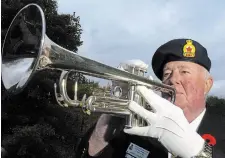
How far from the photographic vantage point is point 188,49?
10.7 ft

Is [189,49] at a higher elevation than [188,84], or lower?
higher

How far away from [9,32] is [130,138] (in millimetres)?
1118

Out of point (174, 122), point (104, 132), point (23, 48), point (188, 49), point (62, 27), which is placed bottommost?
point (104, 132)

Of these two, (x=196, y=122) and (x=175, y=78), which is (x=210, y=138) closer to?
(x=196, y=122)

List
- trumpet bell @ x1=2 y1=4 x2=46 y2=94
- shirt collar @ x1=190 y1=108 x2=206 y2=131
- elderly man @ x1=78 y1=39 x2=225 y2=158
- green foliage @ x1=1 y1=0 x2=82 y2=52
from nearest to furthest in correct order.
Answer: trumpet bell @ x1=2 y1=4 x2=46 y2=94 → elderly man @ x1=78 y1=39 x2=225 y2=158 → shirt collar @ x1=190 y1=108 x2=206 y2=131 → green foliage @ x1=1 y1=0 x2=82 y2=52

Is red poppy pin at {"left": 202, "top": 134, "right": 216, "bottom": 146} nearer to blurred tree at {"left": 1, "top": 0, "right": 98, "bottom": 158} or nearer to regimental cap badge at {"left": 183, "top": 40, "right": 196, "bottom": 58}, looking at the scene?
regimental cap badge at {"left": 183, "top": 40, "right": 196, "bottom": 58}

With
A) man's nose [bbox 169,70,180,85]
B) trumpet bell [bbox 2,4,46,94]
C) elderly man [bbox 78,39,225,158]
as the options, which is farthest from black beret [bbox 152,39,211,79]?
trumpet bell [bbox 2,4,46,94]

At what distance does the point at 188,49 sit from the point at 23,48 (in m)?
1.20

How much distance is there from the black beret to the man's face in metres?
0.04

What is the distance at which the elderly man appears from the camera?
2.75 m

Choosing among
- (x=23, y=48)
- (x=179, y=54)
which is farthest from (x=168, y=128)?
(x=23, y=48)

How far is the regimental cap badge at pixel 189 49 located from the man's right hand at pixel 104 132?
0.67 m

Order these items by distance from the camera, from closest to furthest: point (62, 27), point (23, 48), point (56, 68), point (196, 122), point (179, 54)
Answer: point (56, 68), point (23, 48), point (196, 122), point (179, 54), point (62, 27)

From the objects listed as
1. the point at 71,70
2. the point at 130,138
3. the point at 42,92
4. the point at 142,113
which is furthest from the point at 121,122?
the point at 42,92
